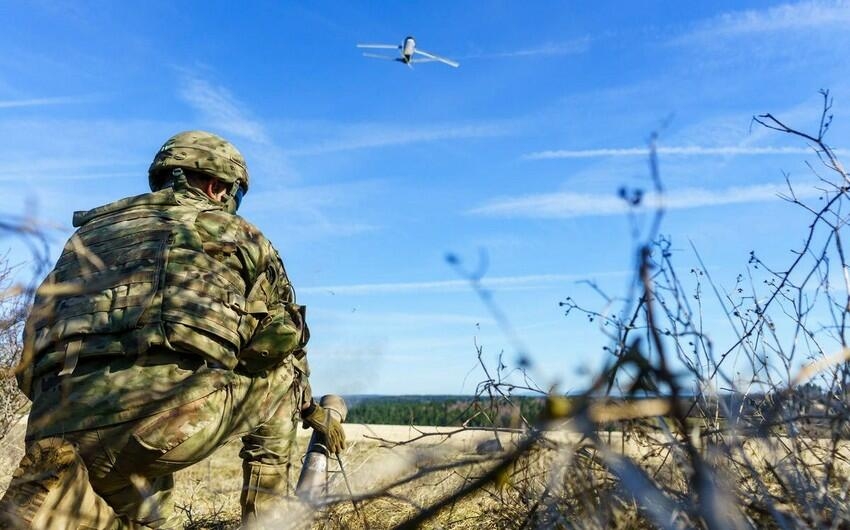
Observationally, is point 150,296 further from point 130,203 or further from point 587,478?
point 587,478

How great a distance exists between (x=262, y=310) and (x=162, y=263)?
592mm

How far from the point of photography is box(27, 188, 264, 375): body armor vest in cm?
371

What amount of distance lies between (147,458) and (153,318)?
67 centimetres

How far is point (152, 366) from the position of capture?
3.74 metres

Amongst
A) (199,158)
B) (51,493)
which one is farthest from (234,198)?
(51,493)

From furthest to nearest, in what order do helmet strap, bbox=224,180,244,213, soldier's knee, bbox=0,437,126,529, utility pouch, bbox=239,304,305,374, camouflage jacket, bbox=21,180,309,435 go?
1. helmet strap, bbox=224,180,244,213
2. utility pouch, bbox=239,304,305,374
3. camouflage jacket, bbox=21,180,309,435
4. soldier's knee, bbox=0,437,126,529

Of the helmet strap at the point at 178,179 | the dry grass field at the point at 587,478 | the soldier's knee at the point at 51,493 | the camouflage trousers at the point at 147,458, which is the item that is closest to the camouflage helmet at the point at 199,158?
the helmet strap at the point at 178,179

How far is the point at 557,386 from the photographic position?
2.12m

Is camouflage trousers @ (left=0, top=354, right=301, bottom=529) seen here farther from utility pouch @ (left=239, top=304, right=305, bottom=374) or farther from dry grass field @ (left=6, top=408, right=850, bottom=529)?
dry grass field @ (left=6, top=408, right=850, bottom=529)

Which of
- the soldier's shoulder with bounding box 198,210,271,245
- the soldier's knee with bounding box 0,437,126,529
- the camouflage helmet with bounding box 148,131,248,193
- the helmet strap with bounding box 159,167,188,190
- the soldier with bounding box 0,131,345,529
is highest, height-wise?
the camouflage helmet with bounding box 148,131,248,193

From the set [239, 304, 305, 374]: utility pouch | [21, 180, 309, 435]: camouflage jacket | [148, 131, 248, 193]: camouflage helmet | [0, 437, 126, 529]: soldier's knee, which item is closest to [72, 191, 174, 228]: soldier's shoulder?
[21, 180, 309, 435]: camouflage jacket

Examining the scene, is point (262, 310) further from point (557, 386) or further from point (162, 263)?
point (557, 386)

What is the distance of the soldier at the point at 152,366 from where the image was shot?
352cm

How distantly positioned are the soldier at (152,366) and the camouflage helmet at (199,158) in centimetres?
25
